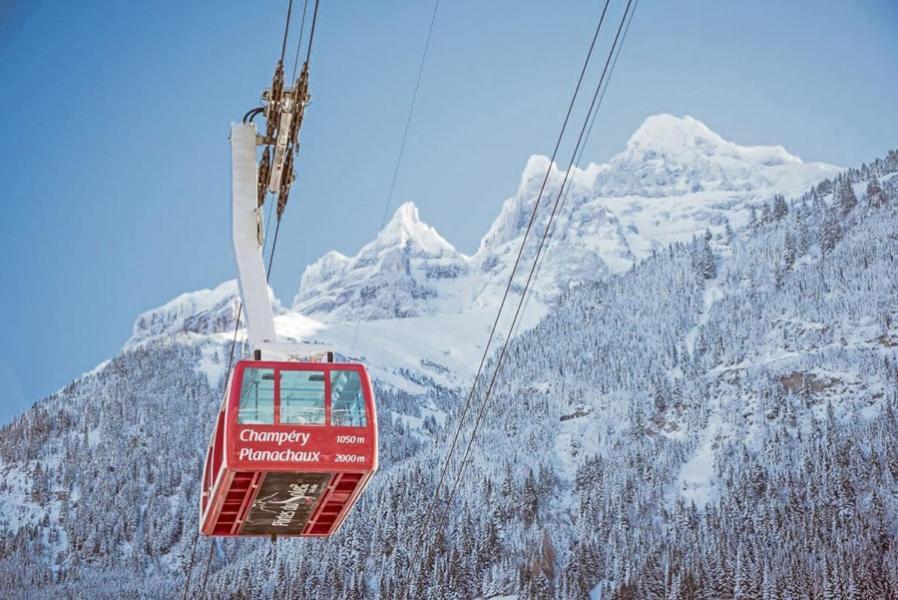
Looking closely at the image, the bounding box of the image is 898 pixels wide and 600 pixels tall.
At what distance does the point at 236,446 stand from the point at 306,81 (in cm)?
786

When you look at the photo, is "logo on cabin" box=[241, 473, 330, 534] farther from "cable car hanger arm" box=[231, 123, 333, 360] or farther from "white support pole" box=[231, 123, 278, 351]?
"white support pole" box=[231, 123, 278, 351]

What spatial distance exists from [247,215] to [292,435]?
614cm

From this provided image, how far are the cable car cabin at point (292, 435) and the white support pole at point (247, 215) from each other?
10.8 feet

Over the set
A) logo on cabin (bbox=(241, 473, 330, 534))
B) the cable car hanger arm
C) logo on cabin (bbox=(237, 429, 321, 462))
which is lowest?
logo on cabin (bbox=(241, 473, 330, 534))

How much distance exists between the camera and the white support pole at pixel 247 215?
1043 inches

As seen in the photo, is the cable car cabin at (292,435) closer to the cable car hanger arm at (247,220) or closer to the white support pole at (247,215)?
the cable car hanger arm at (247,220)

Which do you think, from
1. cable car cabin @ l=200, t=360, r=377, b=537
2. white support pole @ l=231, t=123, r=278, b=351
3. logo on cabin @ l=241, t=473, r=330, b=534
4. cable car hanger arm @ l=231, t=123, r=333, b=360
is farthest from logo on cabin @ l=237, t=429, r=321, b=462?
white support pole @ l=231, t=123, r=278, b=351

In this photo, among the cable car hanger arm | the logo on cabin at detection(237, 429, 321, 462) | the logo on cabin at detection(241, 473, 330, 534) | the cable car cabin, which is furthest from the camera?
the cable car hanger arm

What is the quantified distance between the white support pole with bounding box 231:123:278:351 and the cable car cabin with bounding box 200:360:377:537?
3.28 metres

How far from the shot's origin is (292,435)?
76.0 feet

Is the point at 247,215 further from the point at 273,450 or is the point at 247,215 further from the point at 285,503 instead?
the point at 285,503

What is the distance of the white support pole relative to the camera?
1043 inches

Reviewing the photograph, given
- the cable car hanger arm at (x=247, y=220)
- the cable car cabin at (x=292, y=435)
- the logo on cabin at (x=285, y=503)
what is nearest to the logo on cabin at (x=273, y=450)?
the cable car cabin at (x=292, y=435)

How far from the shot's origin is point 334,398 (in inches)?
934
